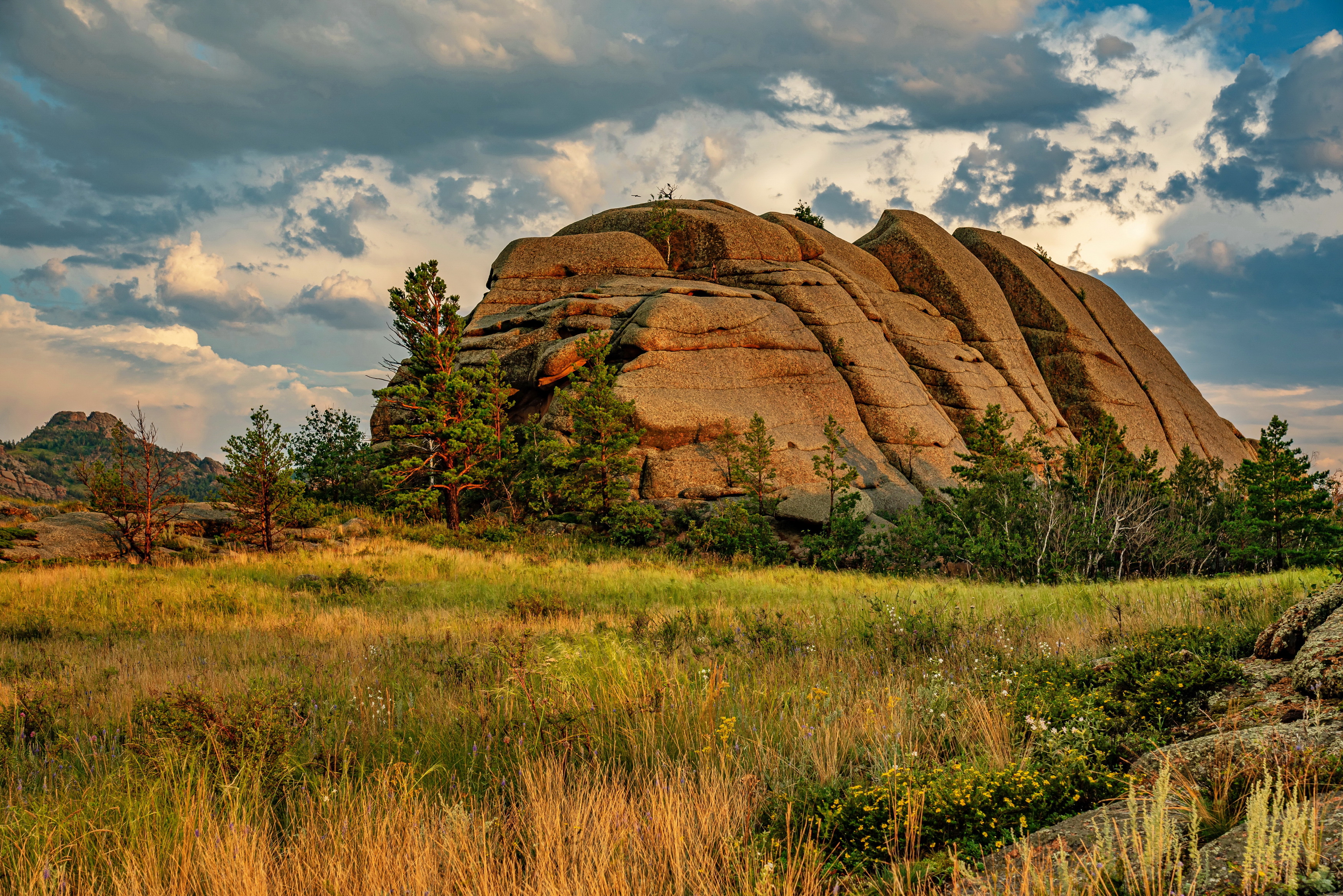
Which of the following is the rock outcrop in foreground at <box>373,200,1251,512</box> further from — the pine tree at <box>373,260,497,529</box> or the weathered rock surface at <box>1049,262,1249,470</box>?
the pine tree at <box>373,260,497,529</box>

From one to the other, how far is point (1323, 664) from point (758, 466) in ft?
72.2

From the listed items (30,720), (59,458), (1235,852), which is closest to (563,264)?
(30,720)

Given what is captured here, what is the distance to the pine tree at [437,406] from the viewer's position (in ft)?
88.3

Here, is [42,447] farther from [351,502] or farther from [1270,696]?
[1270,696]

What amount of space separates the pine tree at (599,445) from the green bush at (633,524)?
39cm

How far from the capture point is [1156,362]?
49469 mm

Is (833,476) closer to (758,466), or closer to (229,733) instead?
(758,466)

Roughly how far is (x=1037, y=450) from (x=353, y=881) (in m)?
40.2

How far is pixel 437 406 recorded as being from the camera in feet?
88.6

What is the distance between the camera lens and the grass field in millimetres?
3389

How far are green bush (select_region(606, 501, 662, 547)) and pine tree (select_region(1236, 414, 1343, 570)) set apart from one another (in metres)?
17.1

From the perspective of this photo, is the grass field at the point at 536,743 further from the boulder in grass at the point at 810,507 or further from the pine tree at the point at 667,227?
the pine tree at the point at 667,227

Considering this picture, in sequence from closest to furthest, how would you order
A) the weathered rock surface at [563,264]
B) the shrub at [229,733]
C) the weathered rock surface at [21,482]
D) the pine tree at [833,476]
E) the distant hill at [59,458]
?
the shrub at [229,733] → the pine tree at [833,476] → the weathered rock surface at [563,264] → the weathered rock surface at [21,482] → the distant hill at [59,458]

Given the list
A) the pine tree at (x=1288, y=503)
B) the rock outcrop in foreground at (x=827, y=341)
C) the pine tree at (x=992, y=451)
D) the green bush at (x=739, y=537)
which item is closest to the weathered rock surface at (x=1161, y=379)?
the rock outcrop in foreground at (x=827, y=341)
